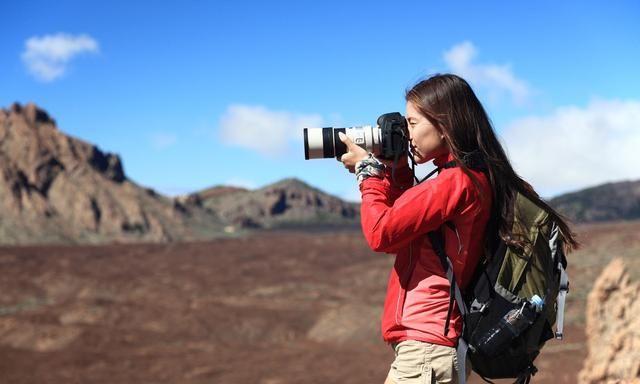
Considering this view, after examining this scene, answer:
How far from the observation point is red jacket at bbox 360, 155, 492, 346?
2.28 meters

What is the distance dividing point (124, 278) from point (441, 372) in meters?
32.6

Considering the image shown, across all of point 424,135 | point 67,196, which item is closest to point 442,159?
point 424,135

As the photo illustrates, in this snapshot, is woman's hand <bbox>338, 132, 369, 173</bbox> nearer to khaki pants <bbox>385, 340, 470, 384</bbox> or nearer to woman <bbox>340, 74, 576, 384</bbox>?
woman <bbox>340, 74, 576, 384</bbox>

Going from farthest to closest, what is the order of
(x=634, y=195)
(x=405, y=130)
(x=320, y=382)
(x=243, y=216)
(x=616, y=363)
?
(x=634, y=195), (x=243, y=216), (x=320, y=382), (x=616, y=363), (x=405, y=130)

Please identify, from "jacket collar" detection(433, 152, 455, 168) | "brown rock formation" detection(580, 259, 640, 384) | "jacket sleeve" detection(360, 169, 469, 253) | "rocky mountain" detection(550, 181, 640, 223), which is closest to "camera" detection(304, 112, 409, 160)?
"jacket collar" detection(433, 152, 455, 168)

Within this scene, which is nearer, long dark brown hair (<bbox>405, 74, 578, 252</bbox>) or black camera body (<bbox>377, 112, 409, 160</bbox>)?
long dark brown hair (<bbox>405, 74, 578, 252</bbox>)

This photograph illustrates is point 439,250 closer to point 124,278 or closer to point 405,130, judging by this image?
point 405,130

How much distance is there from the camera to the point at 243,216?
8281 centimetres

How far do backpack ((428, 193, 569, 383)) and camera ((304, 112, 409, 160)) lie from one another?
14.1 inches


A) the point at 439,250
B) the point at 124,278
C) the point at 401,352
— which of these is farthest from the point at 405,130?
the point at 124,278

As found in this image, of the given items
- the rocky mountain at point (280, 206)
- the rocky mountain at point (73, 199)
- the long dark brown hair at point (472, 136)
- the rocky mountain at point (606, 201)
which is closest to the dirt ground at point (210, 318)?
the long dark brown hair at point (472, 136)

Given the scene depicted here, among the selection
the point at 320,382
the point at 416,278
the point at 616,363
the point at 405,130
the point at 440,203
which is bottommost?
the point at 320,382

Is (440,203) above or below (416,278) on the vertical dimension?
above

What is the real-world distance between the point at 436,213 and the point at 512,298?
1.16ft
